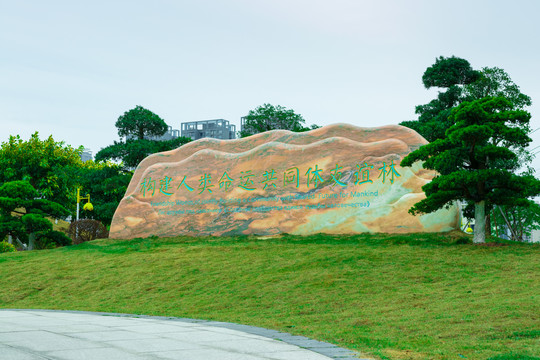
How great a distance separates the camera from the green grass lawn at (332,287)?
5688 mm

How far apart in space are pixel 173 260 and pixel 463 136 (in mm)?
7460

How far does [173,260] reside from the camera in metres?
13.3

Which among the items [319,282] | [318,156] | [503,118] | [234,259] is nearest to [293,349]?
[319,282]

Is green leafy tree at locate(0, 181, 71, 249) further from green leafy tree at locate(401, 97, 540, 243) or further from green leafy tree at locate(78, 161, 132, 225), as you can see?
green leafy tree at locate(401, 97, 540, 243)

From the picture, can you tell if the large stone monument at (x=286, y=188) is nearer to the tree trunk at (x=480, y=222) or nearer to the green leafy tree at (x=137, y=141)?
the tree trunk at (x=480, y=222)

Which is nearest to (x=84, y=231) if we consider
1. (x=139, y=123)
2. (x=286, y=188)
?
(x=139, y=123)

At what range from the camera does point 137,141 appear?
2616 centimetres

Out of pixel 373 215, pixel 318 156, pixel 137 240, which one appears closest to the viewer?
pixel 373 215

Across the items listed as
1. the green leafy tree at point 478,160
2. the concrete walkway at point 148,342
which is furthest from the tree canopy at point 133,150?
the concrete walkway at point 148,342

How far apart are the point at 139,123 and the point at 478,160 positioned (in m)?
19.6

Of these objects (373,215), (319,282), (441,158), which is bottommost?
(319,282)

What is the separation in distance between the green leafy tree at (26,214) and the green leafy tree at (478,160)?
1342cm

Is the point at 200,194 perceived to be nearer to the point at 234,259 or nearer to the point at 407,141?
the point at 234,259

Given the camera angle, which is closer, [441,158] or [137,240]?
[441,158]
